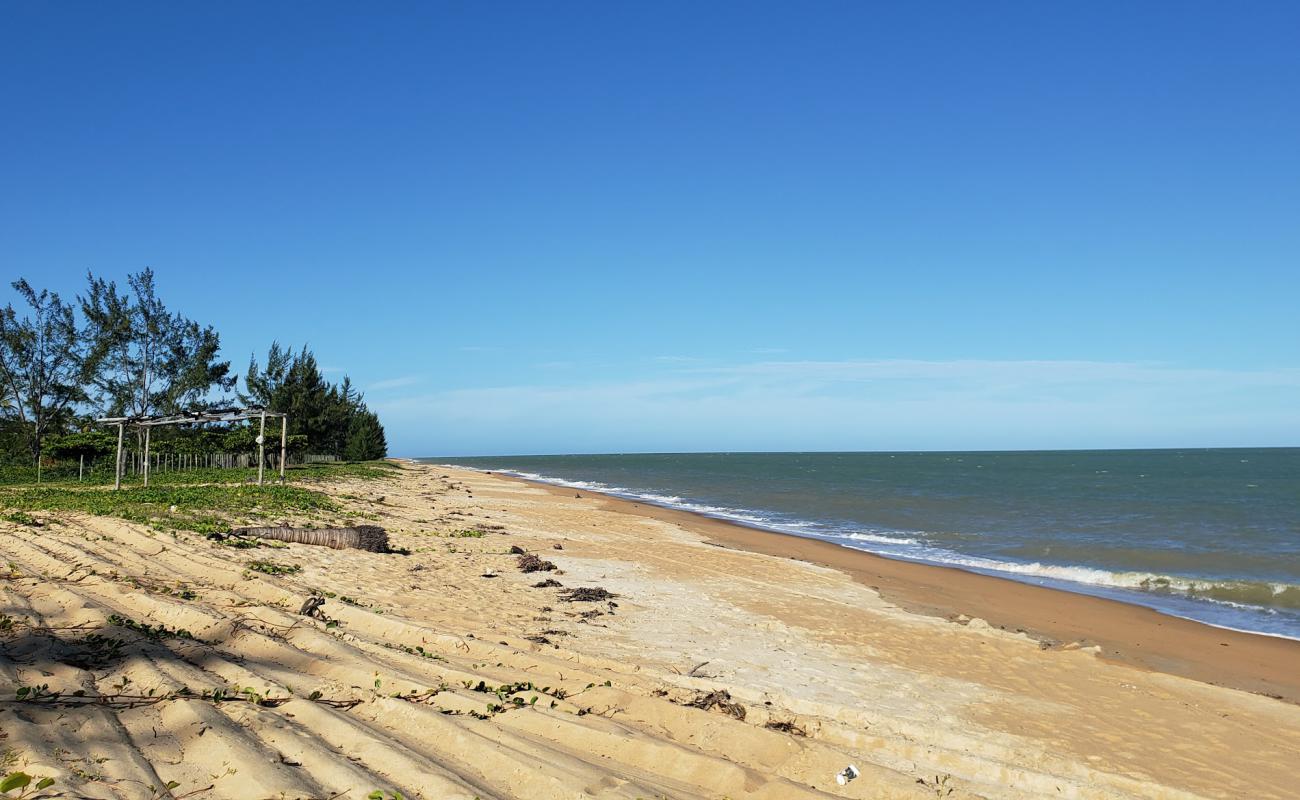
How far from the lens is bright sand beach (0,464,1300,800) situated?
4.09 metres

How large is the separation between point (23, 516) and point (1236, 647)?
744 inches

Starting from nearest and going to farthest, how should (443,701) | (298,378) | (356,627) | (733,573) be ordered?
(443,701), (356,627), (733,573), (298,378)

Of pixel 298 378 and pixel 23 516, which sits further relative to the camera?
pixel 298 378

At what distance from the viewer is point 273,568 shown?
9.54 m

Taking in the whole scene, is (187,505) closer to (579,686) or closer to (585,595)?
(585,595)

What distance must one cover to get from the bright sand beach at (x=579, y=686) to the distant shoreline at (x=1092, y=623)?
3.7 inches

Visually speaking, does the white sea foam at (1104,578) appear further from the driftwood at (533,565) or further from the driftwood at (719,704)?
the driftwood at (719,704)

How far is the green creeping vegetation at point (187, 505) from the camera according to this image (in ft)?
40.7

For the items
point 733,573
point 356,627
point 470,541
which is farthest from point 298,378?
point 356,627

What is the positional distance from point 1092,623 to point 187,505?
16.7 metres

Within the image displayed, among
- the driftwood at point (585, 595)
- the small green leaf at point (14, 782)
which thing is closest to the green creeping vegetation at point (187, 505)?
the driftwood at point (585, 595)

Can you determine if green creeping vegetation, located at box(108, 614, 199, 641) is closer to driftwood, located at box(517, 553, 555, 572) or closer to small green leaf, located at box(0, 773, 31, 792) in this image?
small green leaf, located at box(0, 773, 31, 792)

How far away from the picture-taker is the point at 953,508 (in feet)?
117

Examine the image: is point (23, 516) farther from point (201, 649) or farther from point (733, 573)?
point (733, 573)
